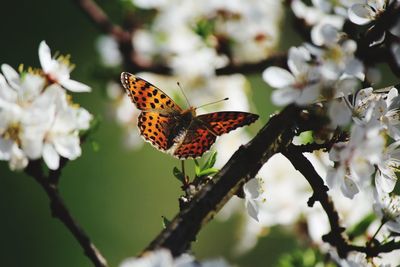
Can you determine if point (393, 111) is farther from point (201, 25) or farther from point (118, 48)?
point (118, 48)

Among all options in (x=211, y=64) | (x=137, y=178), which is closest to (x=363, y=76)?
(x=211, y=64)

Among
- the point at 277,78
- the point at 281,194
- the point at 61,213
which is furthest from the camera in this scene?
the point at 281,194

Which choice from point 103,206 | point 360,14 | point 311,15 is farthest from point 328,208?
point 103,206

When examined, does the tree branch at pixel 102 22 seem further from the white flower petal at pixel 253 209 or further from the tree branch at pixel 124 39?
the white flower petal at pixel 253 209

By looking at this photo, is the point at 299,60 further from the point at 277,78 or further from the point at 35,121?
the point at 35,121

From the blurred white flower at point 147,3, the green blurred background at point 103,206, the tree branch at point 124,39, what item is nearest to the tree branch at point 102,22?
the tree branch at point 124,39

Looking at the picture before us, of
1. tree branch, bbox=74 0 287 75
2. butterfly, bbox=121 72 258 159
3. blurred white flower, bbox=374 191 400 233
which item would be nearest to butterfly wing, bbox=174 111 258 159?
butterfly, bbox=121 72 258 159
